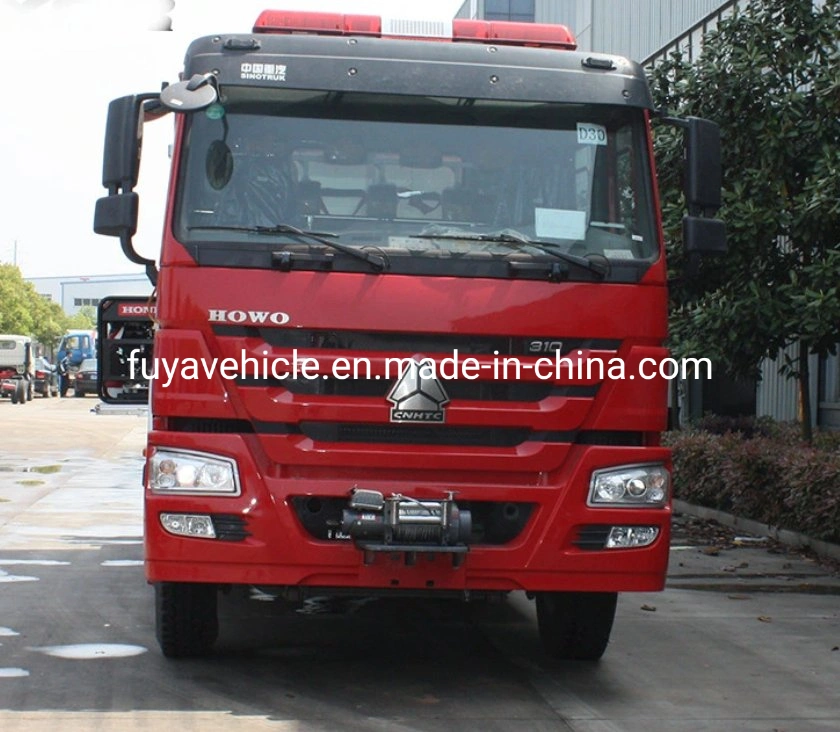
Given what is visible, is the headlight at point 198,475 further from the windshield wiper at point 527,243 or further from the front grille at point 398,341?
the windshield wiper at point 527,243

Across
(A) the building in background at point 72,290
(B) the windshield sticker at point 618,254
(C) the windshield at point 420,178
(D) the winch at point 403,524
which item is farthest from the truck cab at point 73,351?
(A) the building in background at point 72,290

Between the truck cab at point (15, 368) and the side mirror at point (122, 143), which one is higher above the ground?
the side mirror at point (122, 143)

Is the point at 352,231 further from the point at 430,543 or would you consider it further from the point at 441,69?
the point at 430,543

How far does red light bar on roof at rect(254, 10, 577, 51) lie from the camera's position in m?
8.12

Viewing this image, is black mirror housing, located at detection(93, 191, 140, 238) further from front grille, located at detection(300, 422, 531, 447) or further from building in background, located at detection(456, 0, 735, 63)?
building in background, located at detection(456, 0, 735, 63)

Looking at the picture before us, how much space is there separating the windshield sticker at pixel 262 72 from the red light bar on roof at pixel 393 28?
79cm

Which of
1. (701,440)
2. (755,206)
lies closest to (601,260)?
(755,206)

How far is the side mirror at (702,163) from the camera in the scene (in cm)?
771

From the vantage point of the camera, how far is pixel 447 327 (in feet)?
23.2

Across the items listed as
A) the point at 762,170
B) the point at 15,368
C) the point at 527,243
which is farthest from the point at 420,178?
the point at 15,368

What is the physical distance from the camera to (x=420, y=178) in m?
7.41

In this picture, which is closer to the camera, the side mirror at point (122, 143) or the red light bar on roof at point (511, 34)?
the side mirror at point (122, 143)

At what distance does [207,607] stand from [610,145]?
10.1 ft

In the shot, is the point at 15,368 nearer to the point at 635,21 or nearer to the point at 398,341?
the point at 635,21
